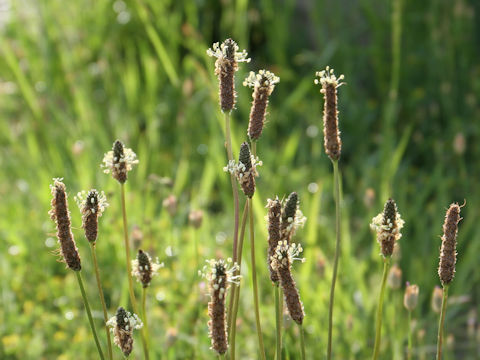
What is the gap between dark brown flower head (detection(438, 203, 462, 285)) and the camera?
105cm

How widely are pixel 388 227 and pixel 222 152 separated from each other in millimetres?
1879

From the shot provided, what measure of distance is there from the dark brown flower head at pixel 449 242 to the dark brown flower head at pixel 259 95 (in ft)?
1.08

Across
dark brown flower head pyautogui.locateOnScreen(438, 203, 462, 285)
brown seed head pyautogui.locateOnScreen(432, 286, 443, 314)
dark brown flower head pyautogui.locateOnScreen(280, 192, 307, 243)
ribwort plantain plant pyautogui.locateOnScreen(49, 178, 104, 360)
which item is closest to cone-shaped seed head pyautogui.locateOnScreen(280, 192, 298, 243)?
dark brown flower head pyautogui.locateOnScreen(280, 192, 307, 243)

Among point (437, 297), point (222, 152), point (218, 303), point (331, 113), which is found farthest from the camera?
point (222, 152)

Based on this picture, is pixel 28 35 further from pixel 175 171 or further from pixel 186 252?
pixel 186 252

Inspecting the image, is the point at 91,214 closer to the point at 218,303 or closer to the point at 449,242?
the point at 218,303

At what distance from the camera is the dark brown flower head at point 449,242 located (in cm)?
105

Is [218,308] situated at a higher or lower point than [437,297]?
lower

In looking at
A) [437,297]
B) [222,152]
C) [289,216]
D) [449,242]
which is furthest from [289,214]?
[222,152]

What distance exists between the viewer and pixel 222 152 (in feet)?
9.64

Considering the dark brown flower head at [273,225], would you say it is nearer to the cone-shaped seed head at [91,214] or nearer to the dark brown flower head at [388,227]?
the dark brown flower head at [388,227]

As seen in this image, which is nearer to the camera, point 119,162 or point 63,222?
point 63,222

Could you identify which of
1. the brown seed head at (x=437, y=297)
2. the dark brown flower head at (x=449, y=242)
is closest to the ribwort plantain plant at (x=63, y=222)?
the dark brown flower head at (x=449, y=242)

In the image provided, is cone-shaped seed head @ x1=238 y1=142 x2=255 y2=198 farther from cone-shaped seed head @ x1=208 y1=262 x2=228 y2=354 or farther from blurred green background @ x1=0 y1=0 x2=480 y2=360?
blurred green background @ x1=0 y1=0 x2=480 y2=360
